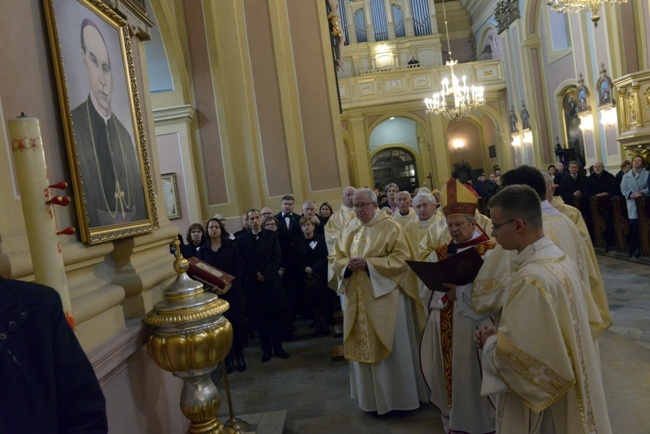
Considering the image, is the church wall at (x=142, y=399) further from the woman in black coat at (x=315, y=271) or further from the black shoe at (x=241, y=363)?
the woman in black coat at (x=315, y=271)

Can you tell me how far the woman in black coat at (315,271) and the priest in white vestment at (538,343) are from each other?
4.60 metres

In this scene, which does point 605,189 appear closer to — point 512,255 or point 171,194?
point 171,194

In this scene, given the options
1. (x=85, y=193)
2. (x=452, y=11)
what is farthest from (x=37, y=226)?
(x=452, y=11)

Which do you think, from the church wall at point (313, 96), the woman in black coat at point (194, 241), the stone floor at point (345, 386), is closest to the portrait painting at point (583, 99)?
the church wall at point (313, 96)

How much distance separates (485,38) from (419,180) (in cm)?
679

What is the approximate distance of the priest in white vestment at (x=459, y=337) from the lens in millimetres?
3361

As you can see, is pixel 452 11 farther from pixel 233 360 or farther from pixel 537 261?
pixel 537 261

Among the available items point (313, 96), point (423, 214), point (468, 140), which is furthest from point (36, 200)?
point (468, 140)

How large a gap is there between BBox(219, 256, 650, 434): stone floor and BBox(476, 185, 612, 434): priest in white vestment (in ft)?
6.10

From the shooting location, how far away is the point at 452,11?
26094 millimetres

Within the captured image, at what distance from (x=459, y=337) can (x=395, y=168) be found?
21.4 m

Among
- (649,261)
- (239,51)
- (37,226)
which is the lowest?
(649,261)

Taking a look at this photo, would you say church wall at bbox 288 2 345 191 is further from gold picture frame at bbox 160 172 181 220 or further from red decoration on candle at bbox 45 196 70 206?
red decoration on candle at bbox 45 196 70 206

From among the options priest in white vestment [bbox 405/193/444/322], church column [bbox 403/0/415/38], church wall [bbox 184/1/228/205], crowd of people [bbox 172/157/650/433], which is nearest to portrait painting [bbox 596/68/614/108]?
crowd of people [bbox 172/157/650/433]
